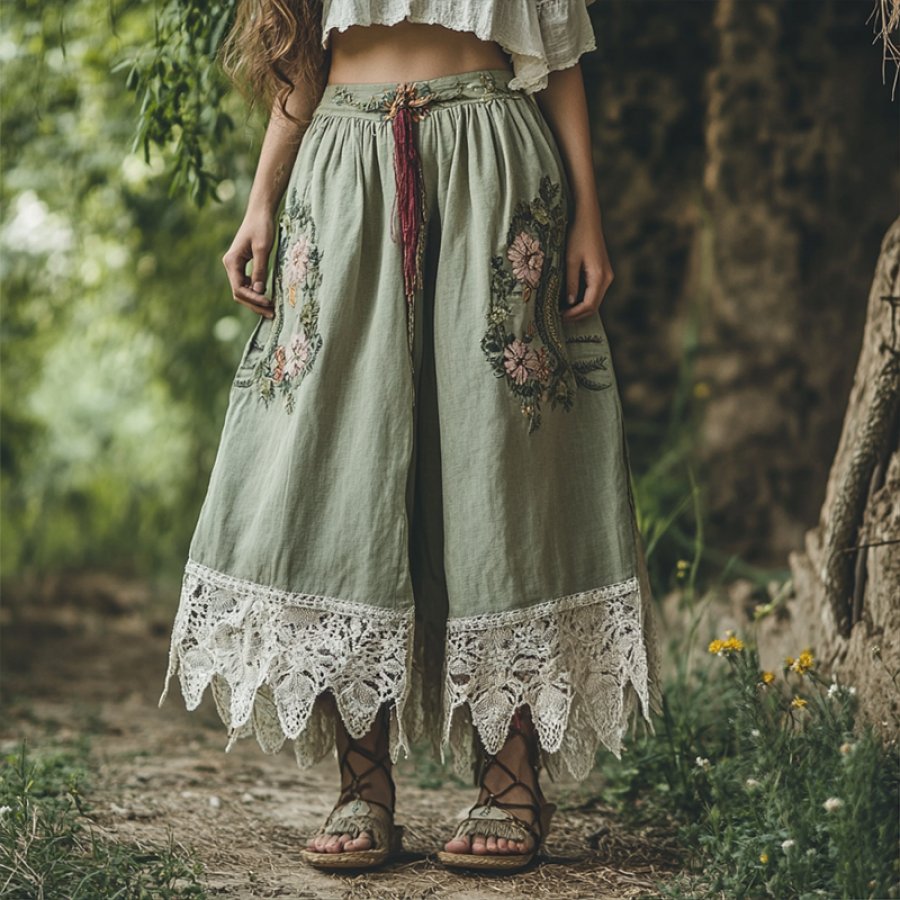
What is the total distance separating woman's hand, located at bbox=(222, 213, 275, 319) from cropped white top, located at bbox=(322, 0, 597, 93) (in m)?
0.31

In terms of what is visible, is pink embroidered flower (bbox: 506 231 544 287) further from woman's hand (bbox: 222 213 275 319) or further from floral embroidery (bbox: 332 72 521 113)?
woman's hand (bbox: 222 213 275 319)

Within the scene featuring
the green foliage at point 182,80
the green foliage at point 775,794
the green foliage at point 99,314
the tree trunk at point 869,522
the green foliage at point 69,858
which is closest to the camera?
the green foliage at point 775,794

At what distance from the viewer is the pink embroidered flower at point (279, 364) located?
199 cm

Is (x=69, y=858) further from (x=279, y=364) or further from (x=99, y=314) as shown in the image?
(x=99, y=314)

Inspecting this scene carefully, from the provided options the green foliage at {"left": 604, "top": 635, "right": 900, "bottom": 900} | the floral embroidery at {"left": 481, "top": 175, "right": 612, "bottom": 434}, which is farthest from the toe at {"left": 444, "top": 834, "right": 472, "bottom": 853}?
the floral embroidery at {"left": 481, "top": 175, "right": 612, "bottom": 434}

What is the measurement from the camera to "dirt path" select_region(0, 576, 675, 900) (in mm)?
1919

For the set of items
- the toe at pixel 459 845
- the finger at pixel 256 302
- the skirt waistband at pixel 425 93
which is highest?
the skirt waistband at pixel 425 93

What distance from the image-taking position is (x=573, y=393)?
2.00 meters

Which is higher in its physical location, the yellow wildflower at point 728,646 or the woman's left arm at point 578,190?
the woman's left arm at point 578,190

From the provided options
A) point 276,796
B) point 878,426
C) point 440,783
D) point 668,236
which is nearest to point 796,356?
point 668,236

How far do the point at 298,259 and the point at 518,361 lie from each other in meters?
0.40

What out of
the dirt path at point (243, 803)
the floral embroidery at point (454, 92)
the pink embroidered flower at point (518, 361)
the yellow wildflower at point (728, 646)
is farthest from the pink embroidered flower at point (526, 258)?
the dirt path at point (243, 803)

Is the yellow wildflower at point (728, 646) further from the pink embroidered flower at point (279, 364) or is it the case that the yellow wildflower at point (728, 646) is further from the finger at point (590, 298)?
the pink embroidered flower at point (279, 364)

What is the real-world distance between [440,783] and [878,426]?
3.84ft
